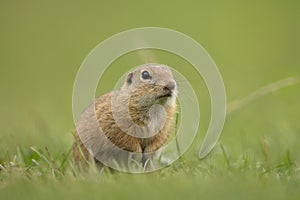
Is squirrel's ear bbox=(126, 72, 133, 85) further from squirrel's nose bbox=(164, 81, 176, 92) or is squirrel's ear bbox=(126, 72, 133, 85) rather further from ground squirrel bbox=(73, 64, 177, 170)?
squirrel's nose bbox=(164, 81, 176, 92)

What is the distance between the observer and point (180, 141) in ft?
23.1

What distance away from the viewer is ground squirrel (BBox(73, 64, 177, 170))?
6.62 meters

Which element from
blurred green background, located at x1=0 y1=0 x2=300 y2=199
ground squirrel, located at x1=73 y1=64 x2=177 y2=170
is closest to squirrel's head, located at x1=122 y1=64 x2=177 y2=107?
ground squirrel, located at x1=73 y1=64 x2=177 y2=170

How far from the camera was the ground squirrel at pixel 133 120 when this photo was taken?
6.62 m

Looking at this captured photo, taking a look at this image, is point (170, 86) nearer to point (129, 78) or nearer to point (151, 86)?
point (151, 86)

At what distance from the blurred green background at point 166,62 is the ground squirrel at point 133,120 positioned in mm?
465

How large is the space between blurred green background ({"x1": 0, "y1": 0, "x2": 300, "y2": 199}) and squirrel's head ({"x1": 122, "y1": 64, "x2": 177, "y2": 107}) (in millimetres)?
617

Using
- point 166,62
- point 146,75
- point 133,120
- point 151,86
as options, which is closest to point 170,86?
point 151,86

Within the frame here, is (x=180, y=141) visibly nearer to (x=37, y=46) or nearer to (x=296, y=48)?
(x=296, y=48)

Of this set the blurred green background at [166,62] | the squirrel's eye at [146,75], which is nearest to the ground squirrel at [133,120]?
the squirrel's eye at [146,75]

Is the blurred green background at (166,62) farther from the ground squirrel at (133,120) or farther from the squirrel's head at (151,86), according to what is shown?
the squirrel's head at (151,86)

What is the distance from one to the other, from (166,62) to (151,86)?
8.95 m

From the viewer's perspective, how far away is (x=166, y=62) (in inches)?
617

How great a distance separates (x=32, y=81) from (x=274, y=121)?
900 cm
